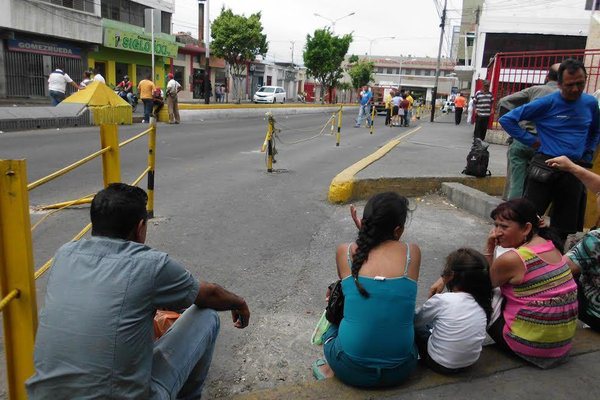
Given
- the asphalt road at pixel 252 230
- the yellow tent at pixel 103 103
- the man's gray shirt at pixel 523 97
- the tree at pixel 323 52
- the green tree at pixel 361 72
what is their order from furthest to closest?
the green tree at pixel 361 72, the tree at pixel 323 52, the yellow tent at pixel 103 103, the man's gray shirt at pixel 523 97, the asphalt road at pixel 252 230

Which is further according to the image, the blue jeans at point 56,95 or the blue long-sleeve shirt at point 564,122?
the blue jeans at point 56,95

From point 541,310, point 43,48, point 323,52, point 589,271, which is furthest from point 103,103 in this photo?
point 323,52

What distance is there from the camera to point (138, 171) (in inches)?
343

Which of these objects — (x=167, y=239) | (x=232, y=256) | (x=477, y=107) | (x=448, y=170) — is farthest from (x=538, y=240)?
(x=477, y=107)

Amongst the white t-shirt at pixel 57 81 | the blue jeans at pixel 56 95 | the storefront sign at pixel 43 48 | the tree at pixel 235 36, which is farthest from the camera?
the tree at pixel 235 36

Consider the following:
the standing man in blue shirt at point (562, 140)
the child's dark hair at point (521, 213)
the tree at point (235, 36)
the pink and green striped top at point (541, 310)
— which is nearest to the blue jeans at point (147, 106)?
the standing man in blue shirt at point (562, 140)

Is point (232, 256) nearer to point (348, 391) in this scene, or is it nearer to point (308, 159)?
point (348, 391)

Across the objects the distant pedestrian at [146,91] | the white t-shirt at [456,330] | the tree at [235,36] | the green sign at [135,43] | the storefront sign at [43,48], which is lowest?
the white t-shirt at [456,330]

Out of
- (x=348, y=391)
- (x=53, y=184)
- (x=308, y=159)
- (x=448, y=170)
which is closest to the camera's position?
(x=348, y=391)

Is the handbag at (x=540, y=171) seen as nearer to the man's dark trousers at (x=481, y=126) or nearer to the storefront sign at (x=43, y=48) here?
the man's dark trousers at (x=481, y=126)

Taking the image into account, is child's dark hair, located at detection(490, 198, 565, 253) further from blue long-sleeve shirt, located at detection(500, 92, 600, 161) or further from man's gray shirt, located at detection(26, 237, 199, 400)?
man's gray shirt, located at detection(26, 237, 199, 400)

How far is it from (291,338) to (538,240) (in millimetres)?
1653

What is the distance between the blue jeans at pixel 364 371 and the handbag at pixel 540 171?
2.15 m

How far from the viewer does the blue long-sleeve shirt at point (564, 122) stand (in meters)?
3.92
